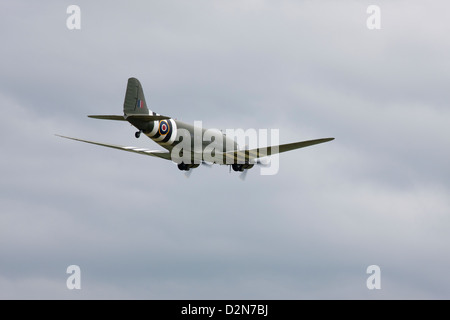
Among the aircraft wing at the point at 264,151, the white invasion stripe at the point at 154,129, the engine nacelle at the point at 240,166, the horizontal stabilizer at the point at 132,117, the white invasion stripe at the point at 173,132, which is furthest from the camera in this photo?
the engine nacelle at the point at 240,166

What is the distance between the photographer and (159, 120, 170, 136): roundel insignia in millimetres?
53084

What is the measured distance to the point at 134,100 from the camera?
5238 centimetres

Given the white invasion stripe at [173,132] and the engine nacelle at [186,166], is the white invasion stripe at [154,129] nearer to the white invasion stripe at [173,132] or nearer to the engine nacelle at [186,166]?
the white invasion stripe at [173,132]

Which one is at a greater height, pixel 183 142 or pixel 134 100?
pixel 134 100

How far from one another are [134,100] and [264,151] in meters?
8.82

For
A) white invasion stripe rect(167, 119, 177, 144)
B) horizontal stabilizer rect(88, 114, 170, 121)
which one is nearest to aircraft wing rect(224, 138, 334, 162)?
white invasion stripe rect(167, 119, 177, 144)

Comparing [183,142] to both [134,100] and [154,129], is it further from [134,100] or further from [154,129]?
[134,100]

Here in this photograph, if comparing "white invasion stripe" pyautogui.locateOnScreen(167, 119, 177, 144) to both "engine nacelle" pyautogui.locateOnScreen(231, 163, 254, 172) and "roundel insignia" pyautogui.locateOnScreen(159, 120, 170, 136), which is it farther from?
"engine nacelle" pyautogui.locateOnScreen(231, 163, 254, 172)

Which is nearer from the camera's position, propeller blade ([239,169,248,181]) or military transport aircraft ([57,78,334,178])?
→ military transport aircraft ([57,78,334,178])

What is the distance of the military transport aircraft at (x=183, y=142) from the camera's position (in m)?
52.0

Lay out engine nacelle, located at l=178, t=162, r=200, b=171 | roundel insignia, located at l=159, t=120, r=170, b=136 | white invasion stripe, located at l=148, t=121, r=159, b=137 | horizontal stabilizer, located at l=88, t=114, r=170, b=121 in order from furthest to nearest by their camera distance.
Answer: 1. engine nacelle, located at l=178, t=162, r=200, b=171
2. roundel insignia, located at l=159, t=120, r=170, b=136
3. white invasion stripe, located at l=148, t=121, r=159, b=137
4. horizontal stabilizer, located at l=88, t=114, r=170, b=121

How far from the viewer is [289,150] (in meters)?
52.9

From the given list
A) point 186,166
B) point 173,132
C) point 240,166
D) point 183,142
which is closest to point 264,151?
point 240,166

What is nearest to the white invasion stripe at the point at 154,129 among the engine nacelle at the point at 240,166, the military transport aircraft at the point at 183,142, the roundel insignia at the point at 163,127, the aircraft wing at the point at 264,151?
the military transport aircraft at the point at 183,142
